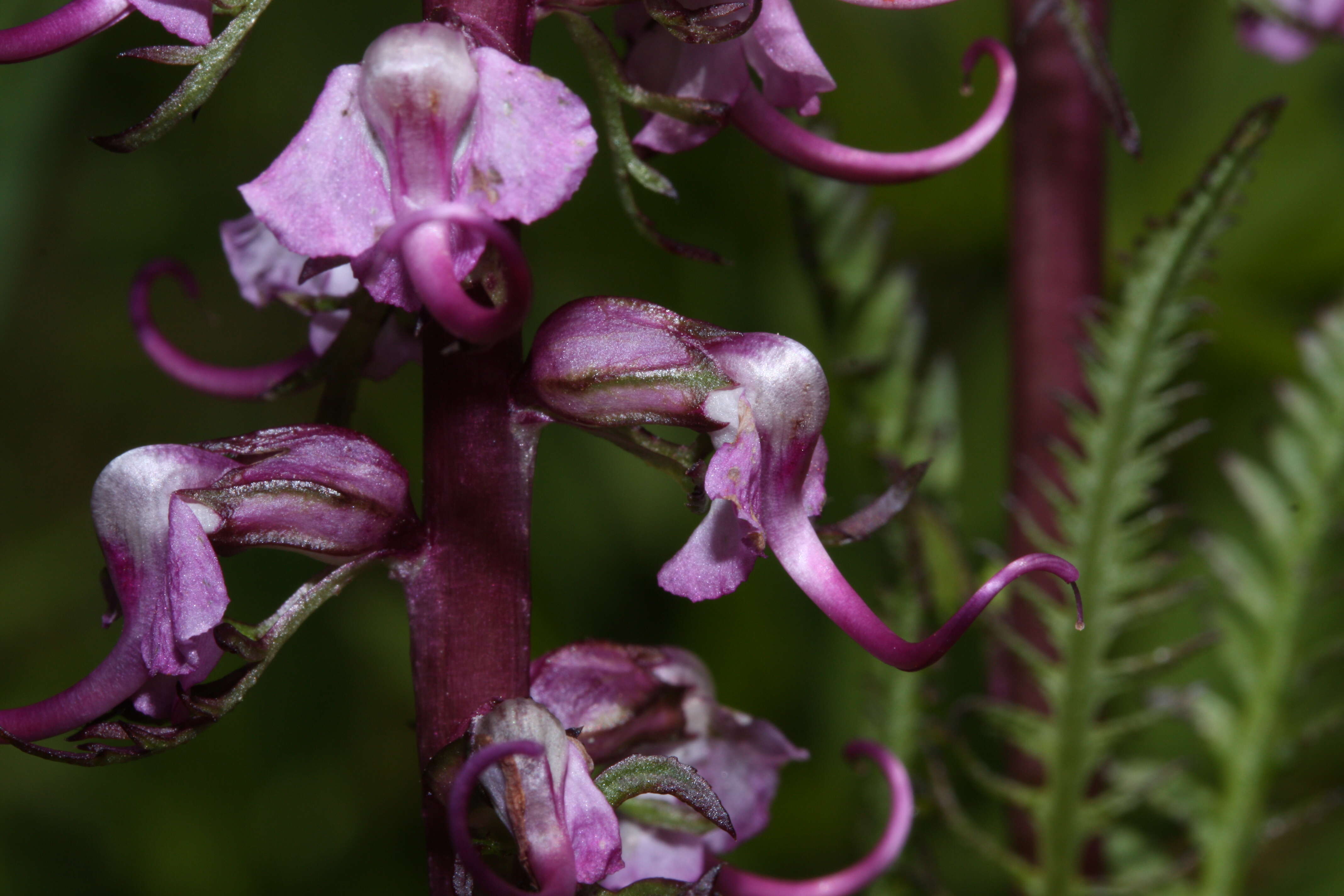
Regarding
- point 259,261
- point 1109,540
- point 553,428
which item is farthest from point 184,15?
point 553,428

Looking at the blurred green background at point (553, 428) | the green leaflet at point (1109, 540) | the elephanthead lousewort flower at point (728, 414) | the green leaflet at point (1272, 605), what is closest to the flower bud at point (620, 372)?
the elephanthead lousewort flower at point (728, 414)

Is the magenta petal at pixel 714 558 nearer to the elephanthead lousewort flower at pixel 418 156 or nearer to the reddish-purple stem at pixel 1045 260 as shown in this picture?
the elephanthead lousewort flower at pixel 418 156

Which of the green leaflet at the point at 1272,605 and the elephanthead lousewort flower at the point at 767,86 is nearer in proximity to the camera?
the elephanthead lousewort flower at the point at 767,86

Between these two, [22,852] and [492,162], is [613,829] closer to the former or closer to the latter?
[492,162]

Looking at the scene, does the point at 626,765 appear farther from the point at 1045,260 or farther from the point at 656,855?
the point at 1045,260

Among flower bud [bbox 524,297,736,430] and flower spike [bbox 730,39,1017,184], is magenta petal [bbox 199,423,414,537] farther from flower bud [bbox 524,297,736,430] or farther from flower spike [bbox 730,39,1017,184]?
flower spike [bbox 730,39,1017,184]

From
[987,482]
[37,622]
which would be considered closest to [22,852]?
[37,622]

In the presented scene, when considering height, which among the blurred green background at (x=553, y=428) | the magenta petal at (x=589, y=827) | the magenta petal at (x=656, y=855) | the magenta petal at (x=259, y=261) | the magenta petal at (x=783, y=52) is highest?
the magenta petal at (x=783, y=52)

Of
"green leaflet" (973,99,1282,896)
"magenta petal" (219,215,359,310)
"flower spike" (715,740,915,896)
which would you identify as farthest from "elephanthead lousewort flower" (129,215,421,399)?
"green leaflet" (973,99,1282,896)
